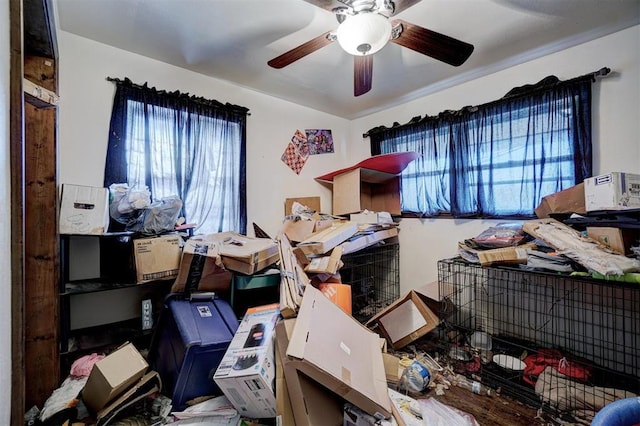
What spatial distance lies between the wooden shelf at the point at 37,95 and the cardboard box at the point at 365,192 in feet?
7.50

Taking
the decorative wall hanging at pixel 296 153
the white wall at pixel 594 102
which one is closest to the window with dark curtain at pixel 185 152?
the decorative wall hanging at pixel 296 153

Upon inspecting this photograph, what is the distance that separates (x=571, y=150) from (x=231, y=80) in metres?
2.94

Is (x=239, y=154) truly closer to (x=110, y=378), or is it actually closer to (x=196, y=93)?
(x=196, y=93)

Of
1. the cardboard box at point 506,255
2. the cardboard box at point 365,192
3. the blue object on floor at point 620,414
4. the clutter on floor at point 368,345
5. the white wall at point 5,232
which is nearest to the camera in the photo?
the white wall at point 5,232

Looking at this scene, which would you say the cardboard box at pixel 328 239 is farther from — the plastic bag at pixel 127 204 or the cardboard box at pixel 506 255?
the plastic bag at pixel 127 204

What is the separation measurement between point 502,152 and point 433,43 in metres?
1.32

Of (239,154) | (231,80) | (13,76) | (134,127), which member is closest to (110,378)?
(13,76)

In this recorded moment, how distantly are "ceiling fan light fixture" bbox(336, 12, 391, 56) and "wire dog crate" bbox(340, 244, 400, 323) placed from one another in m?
2.08

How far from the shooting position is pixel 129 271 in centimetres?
198

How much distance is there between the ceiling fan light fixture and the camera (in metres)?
1.47

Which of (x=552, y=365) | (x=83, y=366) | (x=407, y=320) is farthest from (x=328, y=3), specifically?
(x=552, y=365)

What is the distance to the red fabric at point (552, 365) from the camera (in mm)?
1837

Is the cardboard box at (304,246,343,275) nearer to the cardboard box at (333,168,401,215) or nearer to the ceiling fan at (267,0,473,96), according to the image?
the cardboard box at (333,168,401,215)

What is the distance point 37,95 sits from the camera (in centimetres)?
140
